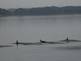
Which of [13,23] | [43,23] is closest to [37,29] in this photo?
[43,23]

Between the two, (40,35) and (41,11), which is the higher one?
(41,11)

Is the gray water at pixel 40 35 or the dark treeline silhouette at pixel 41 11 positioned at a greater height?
the dark treeline silhouette at pixel 41 11

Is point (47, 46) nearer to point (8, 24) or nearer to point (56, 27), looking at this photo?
point (56, 27)

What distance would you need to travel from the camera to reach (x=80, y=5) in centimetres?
87

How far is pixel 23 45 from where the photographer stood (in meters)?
0.86

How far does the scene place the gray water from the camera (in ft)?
2.76

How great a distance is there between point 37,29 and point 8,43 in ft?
0.68

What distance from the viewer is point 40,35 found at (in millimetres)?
867

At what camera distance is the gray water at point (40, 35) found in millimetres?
841

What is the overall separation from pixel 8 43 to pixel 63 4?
0.44 m

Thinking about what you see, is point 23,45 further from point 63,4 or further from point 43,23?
point 63,4

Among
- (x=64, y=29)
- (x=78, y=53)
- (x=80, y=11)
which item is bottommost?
(x=78, y=53)

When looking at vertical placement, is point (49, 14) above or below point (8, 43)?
above

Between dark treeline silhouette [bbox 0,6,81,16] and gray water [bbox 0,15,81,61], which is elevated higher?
dark treeline silhouette [bbox 0,6,81,16]
